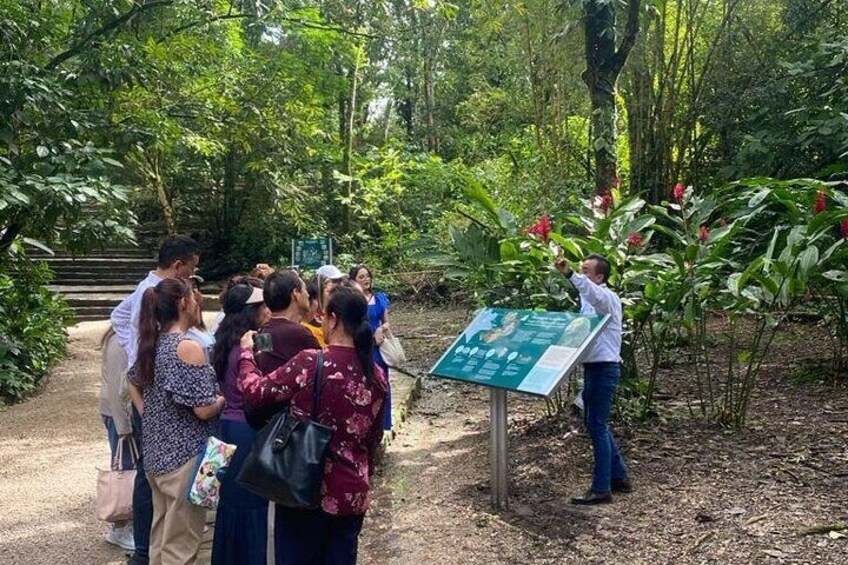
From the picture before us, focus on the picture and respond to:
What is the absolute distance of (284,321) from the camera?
2.91 metres

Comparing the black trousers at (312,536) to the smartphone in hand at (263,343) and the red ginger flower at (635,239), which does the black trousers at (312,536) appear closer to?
the smartphone in hand at (263,343)

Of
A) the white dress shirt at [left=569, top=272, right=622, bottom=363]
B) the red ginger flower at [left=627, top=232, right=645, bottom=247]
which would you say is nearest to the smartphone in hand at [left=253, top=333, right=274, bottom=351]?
the white dress shirt at [left=569, top=272, right=622, bottom=363]

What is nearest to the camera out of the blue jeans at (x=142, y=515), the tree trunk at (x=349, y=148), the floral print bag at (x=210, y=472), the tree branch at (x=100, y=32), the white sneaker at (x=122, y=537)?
the floral print bag at (x=210, y=472)

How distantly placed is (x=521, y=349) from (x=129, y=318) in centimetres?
211

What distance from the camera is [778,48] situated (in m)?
10.6

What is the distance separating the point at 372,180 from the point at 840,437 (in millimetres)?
14928

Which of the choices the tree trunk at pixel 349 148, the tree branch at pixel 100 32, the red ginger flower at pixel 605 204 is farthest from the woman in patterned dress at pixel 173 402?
the tree trunk at pixel 349 148

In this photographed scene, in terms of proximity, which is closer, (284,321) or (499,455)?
(284,321)

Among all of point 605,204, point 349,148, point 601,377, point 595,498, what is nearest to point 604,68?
point 605,204

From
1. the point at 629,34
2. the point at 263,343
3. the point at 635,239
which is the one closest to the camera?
the point at 263,343

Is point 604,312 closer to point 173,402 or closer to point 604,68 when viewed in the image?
point 173,402

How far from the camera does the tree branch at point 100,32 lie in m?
7.43

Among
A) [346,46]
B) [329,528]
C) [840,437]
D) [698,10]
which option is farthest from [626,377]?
[346,46]

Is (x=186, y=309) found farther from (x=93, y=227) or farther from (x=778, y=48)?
(x=778, y=48)
